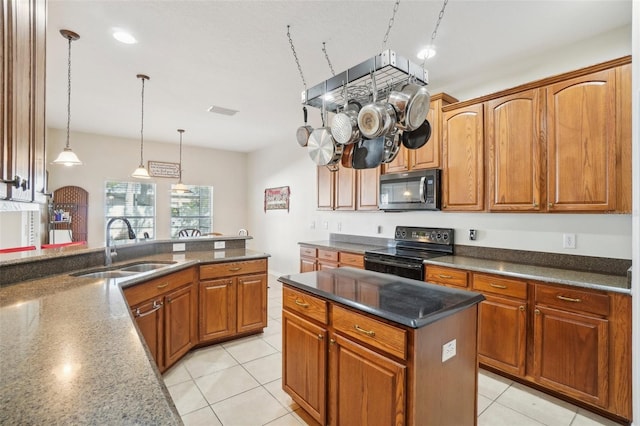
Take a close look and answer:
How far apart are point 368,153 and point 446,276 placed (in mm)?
1458

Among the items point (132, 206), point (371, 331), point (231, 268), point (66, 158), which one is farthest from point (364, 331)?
point (132, 206)

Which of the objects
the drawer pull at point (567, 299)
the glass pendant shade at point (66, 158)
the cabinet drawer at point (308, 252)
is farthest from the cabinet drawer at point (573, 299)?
the glass pendant shade at point (66, 158)

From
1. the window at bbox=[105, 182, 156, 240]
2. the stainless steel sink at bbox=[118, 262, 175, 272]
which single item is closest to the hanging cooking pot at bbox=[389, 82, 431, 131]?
the stainless steel sink at bbox=[118, 262, 175, 272]

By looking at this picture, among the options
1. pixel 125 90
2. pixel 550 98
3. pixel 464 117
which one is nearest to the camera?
pixel 550 98

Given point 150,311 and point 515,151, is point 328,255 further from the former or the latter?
point 515,151

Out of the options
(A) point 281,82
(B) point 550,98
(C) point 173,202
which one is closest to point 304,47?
(A) point 281,82

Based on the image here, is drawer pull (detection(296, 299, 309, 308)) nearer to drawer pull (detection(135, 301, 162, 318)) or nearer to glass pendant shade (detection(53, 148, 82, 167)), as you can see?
drawer pull (detection(135, 301, 162, 318))

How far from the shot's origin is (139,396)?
76 centimetres

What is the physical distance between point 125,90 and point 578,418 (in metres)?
5.04

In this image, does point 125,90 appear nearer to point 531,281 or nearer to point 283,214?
point 283,214

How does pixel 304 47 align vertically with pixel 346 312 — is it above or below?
above

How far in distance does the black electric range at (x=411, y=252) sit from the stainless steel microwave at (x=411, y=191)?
0.40 metres

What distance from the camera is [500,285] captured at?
8.25 ft

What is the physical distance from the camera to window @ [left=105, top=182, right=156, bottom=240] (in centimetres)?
589
